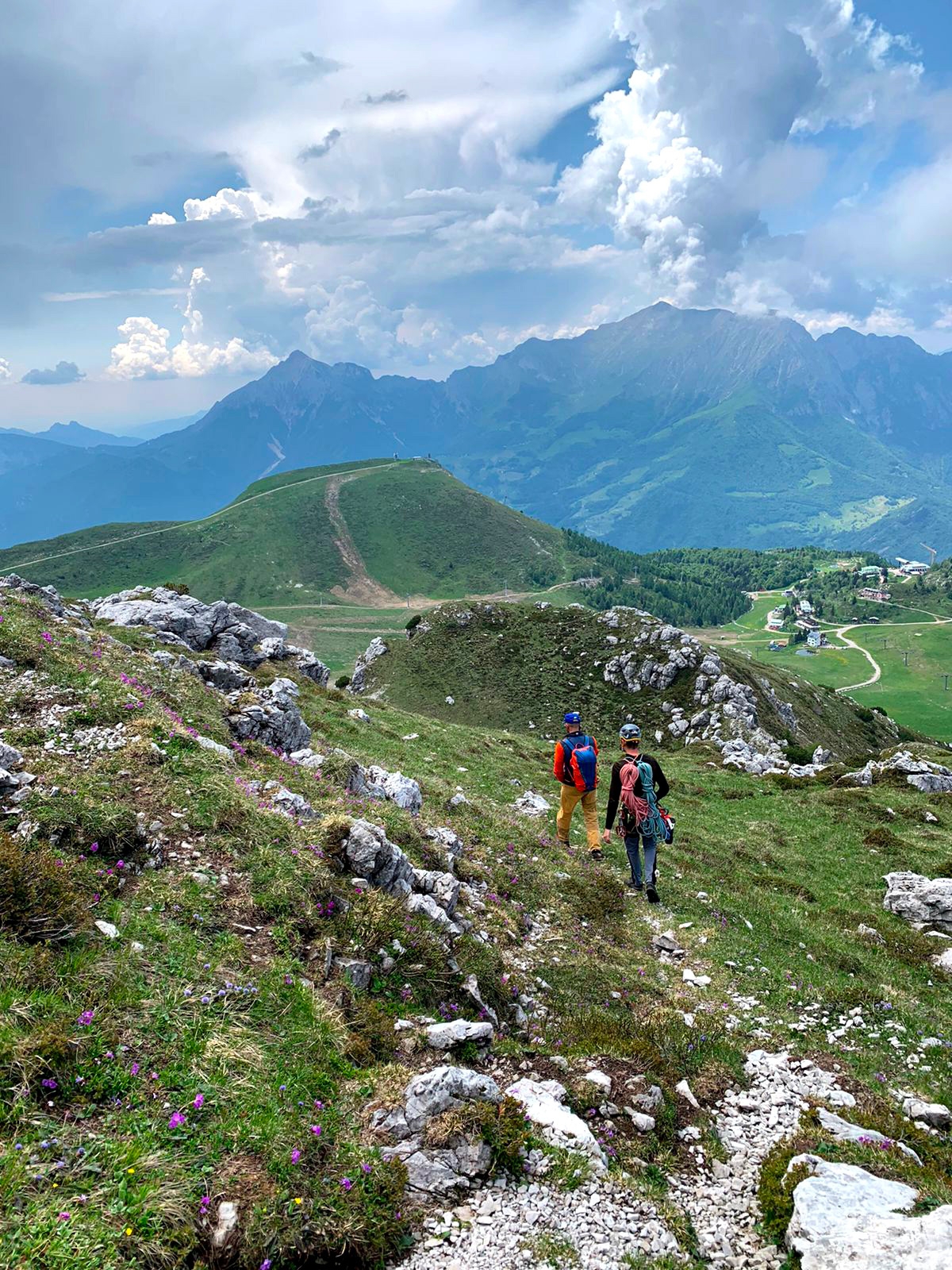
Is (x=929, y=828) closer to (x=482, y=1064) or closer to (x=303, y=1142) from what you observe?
(x=482, y=1064)

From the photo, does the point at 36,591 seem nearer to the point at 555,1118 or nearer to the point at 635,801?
the point at 635,801

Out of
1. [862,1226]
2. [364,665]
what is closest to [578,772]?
[862,1226]

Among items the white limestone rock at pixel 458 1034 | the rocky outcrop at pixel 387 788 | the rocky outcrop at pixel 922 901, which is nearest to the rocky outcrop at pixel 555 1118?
the white limestone rock at pixel 458 1034

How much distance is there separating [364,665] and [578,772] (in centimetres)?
7711

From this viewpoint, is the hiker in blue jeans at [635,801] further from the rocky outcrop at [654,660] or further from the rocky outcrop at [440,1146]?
the rocky outcrop at [654,660]

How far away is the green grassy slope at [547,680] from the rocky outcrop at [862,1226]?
62717 millimetres

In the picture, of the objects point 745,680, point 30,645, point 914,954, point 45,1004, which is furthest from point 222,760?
point 745,680

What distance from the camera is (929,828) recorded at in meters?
31.9

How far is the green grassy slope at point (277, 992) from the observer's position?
581 centimetres

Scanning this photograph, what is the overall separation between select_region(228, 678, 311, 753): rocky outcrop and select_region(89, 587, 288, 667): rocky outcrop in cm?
1318

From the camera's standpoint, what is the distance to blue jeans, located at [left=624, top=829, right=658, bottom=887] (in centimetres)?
1692

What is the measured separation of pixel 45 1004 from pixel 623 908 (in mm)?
13368

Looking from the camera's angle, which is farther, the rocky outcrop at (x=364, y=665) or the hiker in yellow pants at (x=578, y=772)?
the rocky outcrop at (x=364, y=665)

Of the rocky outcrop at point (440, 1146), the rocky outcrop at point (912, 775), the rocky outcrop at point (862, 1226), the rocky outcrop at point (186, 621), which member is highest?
the rocky outcrop at point (186, 621)
